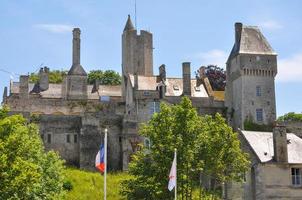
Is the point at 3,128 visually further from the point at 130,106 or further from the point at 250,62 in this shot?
the point at 250,62

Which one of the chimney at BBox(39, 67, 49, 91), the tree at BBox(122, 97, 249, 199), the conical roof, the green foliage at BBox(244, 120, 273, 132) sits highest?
the conical roof

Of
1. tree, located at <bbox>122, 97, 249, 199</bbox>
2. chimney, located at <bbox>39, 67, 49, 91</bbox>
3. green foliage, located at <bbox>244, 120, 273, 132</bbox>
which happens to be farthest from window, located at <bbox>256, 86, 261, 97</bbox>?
chimney, located at <bbox>39, 67, 49, 91</bbox>

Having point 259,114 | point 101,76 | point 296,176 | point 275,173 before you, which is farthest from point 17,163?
point 101,76

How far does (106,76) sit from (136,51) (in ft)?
68.5

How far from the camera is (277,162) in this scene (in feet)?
141

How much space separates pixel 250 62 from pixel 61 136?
22109 mm

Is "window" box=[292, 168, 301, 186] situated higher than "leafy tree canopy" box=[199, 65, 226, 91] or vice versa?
"leafy tree canopy" box=[199, 65, 226, 91]

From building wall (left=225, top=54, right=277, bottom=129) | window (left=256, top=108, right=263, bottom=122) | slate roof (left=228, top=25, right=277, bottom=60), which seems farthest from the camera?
slate roof (left=228, top=25, right=277, bottom=60)

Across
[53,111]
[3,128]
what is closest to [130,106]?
[53,111]

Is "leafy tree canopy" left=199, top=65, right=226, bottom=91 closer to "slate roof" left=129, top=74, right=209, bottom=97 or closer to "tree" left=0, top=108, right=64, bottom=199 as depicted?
"slate roof" left=129, top=74, right=209, bottom=97

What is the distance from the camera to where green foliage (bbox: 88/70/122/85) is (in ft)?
329

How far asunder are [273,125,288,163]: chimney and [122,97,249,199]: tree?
7.50 feet

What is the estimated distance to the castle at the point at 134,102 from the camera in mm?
63719

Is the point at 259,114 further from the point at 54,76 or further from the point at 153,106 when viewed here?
the point at 54,76
